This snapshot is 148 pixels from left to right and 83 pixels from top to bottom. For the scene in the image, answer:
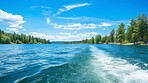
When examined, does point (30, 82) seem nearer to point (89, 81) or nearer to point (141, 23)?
point (89, 81)

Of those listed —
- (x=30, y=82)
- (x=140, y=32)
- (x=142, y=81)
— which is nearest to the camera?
(x=30, y=82)

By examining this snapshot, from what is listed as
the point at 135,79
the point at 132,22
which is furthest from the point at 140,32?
the point at 135,79

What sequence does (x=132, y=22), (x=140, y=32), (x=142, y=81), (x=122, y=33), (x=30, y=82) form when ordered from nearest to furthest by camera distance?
(x=30, y=82)
(x=142, y=81)
(x=140, y=32)
(x=132, y=22)
(x=122, y=33)

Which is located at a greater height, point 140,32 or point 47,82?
point 140,32

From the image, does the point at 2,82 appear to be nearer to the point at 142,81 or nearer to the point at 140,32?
the point at 142,81

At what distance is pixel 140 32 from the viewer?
50.7 m

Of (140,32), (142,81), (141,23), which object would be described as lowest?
(142,81)

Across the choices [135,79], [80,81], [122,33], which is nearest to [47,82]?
[80,81]

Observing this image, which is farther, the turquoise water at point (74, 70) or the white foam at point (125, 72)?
the white foam at point (125, 72)

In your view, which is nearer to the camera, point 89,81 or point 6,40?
point 89,81

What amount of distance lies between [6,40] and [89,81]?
140 m

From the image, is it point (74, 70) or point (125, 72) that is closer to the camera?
point (125, 72)

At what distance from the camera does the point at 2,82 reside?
4.32 metres

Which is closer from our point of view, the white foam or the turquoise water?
the turquoise water
